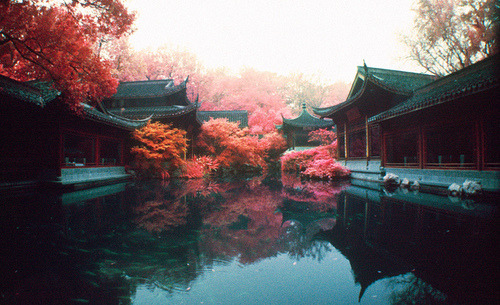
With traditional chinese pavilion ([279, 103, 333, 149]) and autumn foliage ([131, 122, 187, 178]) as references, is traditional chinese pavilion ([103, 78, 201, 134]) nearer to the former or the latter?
autumn foliage ([131, 122, 187, 178])

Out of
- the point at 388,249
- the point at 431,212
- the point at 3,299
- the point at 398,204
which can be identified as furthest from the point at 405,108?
the point at 3,299

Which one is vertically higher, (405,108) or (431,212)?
(405,108)

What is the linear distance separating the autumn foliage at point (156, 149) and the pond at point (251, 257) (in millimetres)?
9199

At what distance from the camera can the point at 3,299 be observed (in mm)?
2217

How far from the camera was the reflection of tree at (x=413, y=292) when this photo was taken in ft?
7.37

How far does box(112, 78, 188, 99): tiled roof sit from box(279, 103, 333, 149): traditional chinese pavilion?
12130 mm

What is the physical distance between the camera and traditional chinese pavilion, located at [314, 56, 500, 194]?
784 centimetres

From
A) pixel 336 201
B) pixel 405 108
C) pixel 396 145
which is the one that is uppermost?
pixel 405 108

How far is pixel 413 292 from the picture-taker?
238cm

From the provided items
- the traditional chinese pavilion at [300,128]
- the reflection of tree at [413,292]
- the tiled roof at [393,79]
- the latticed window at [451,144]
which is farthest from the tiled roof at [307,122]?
the reflection of tree at [413,292]

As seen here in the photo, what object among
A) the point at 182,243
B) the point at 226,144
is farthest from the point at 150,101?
the point at 182,243

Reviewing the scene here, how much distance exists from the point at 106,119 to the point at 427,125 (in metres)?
15.2

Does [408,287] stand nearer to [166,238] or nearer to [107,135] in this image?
[166,238]

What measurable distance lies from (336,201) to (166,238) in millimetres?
5285
